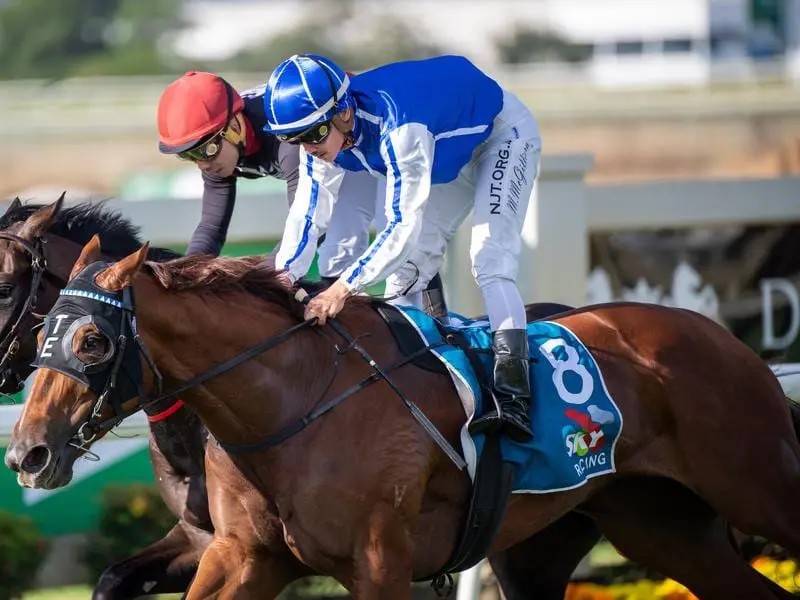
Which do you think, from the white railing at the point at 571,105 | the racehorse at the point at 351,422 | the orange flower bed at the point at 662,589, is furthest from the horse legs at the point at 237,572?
the white railing at the point at 571,105

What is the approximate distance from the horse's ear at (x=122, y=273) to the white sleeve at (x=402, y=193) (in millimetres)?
602

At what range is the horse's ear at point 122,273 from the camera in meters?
3.54

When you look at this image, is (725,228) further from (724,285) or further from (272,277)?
(272,277)

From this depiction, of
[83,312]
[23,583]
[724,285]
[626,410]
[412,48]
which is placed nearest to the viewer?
[83,312]

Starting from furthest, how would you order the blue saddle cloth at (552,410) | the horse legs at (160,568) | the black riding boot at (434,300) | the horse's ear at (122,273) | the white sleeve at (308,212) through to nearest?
1. the black riding boot at (434,300)
2. the horse legs at (160,568)
3. the white sleeve at (308,212)
4. the blue saddle cloth at (552,410)
5. the horse's ear at (122,273)

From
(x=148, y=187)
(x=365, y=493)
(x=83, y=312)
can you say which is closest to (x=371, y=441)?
→ (x=365, y=493)

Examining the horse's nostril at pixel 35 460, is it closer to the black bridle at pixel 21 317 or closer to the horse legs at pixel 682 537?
the black bridle at pixel 21 317

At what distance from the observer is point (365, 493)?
375 centimetres

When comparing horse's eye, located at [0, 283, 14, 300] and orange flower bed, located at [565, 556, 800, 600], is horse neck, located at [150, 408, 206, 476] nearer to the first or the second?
horse's eye, located at [0, 283, 14, 300]

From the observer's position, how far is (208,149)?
4418mm

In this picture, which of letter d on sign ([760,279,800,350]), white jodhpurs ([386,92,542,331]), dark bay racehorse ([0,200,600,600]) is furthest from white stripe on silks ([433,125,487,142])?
letter d on sign ([760,279,800,350])

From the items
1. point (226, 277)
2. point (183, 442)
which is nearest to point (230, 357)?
point (226, 277)

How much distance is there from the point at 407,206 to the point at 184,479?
126 centimetres

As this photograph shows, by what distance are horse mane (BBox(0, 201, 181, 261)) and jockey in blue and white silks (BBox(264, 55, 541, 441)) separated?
666mm
